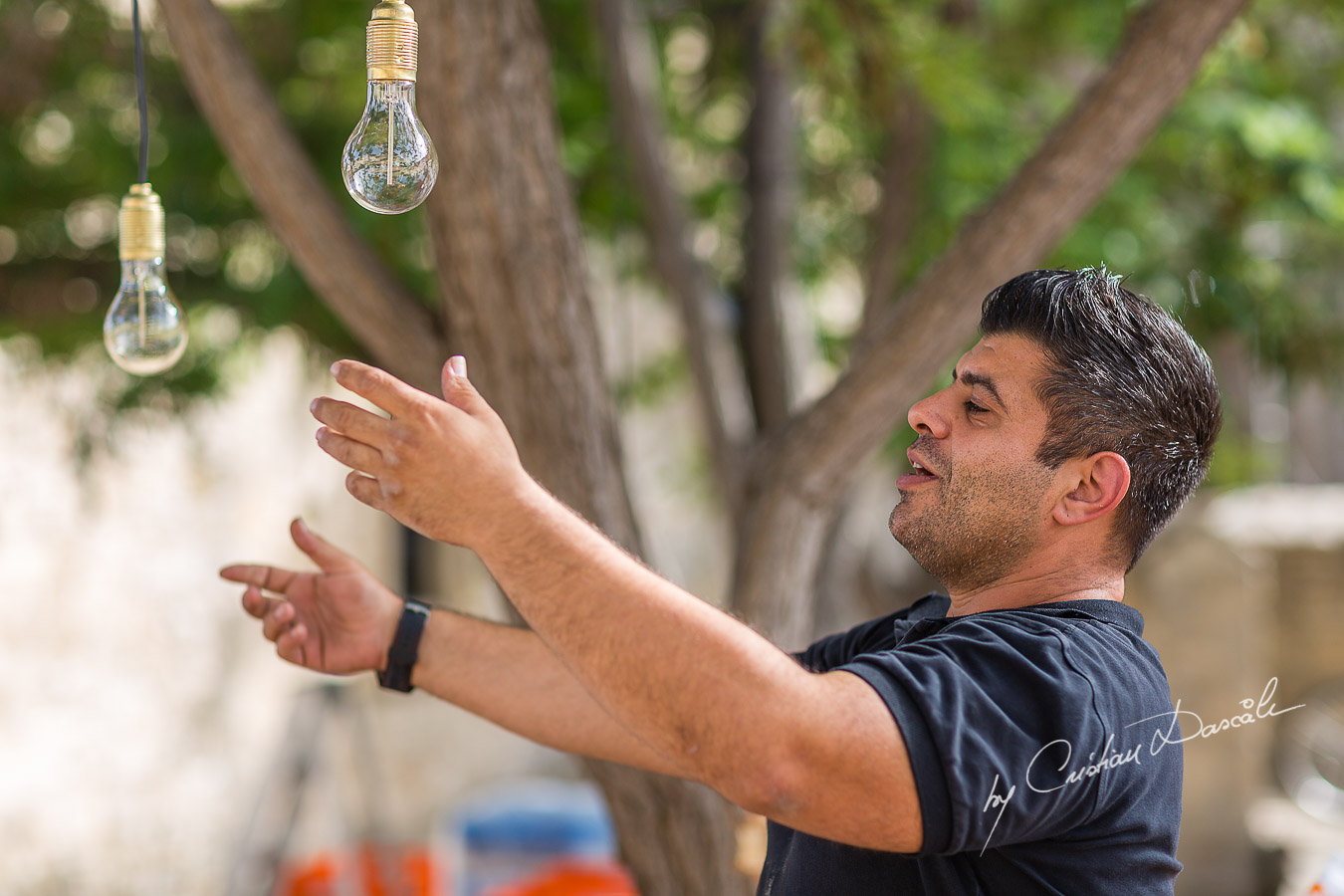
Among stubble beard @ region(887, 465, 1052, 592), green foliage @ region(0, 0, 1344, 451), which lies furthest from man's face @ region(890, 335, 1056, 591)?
green foliage @ region(0, 0, 1344, 451)

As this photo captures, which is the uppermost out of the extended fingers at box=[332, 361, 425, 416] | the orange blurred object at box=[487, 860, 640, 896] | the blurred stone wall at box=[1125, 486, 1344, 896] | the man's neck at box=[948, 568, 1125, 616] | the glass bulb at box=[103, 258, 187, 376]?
the glass bulb at box=[103, 258, 187, 376]

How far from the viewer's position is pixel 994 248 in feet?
7.11

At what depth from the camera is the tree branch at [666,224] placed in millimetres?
3074

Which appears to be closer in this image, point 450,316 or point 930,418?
point 930,418

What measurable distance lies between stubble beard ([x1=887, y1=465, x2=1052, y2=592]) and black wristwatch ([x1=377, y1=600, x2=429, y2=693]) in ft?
2.48

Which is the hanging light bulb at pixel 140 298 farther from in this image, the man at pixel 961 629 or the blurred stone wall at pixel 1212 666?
the blurred stone wall at pixel 1212 666

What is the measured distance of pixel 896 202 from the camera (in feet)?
11.5

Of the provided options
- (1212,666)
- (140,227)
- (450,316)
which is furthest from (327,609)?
(1212,666)

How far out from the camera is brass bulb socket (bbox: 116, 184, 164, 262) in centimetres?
157

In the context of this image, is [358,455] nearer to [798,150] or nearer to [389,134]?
[389,134]

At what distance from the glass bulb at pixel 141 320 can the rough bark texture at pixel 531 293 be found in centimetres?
67

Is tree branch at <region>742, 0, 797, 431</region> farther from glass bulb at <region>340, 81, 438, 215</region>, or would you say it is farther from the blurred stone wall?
the blurred stone wall

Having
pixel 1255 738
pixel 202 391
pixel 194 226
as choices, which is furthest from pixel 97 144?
pixel 1255 738

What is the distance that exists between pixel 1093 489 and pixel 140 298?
1.22 metres
